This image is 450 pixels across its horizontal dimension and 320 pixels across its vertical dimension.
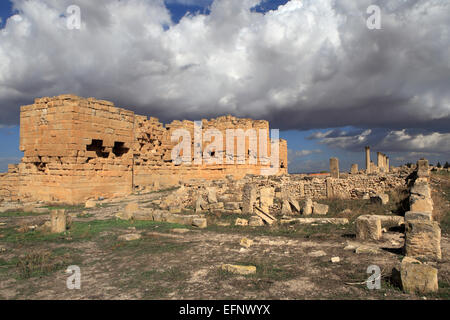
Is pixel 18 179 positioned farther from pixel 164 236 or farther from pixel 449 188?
pixel 449 188

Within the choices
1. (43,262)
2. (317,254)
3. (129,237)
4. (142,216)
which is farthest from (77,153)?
(317,254)

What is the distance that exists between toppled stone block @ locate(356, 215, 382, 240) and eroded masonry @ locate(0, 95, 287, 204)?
1270 centimetres

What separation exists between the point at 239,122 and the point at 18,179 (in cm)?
1367

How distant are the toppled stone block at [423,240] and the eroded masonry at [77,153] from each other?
1387 centimetres

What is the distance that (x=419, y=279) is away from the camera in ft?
13.4

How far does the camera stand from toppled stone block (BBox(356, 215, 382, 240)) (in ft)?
23.7

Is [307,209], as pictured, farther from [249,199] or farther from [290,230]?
[290,230]

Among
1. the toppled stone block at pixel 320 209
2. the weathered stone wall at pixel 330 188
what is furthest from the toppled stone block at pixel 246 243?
the weathered stone wall at pixel 330 188

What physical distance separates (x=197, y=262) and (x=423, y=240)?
412cm

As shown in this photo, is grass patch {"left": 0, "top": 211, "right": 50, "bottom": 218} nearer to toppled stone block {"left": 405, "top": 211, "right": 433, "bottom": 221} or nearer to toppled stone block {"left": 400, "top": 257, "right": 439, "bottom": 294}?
toppled stone block {"left": 400, "top": 257, "right": 439, "bottom": 294}

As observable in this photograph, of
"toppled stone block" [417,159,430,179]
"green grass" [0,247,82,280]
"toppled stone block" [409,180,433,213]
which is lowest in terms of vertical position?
"green grass" [0,247,82,280]

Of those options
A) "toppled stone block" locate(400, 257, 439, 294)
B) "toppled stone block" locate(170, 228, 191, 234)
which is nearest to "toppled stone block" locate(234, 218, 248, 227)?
"toppled stone block" locate(170, 228, 191, 234)

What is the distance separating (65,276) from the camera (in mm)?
5004
